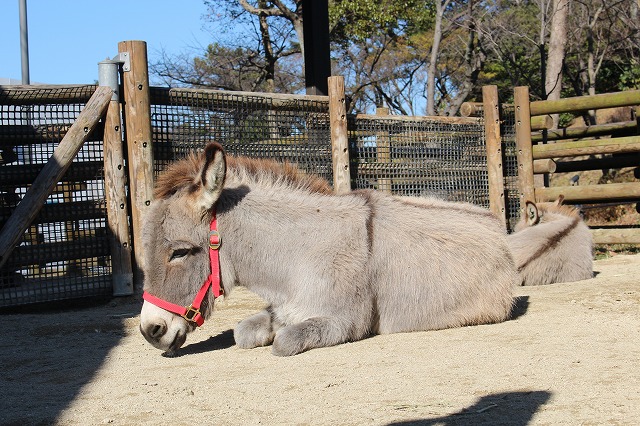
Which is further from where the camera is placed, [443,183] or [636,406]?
[443,183]

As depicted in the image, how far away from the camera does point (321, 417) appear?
3.32m

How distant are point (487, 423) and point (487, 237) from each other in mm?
2794

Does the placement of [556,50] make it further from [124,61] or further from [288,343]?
[288,343]

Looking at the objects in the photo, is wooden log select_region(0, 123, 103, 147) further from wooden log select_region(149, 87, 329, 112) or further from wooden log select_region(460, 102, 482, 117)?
wooden log select_region(460, 102, 482, 117)

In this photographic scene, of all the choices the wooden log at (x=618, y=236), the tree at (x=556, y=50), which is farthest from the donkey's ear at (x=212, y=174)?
the tree at (x=556, y=50)

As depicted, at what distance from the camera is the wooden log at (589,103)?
37.4 ft

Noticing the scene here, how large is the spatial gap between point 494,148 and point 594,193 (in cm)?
176

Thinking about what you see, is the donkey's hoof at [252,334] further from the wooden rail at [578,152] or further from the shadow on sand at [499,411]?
the wooden rail at [578,152]

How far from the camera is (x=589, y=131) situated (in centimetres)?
1312

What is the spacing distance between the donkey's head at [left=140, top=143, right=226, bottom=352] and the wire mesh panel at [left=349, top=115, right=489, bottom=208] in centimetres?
481

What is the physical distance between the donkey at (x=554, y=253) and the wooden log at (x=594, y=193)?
10.1ft

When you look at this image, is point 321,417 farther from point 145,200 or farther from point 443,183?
point 443,183

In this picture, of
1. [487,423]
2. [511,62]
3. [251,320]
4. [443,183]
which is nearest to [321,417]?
[487,423]

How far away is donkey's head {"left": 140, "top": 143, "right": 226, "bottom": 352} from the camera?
480cm
